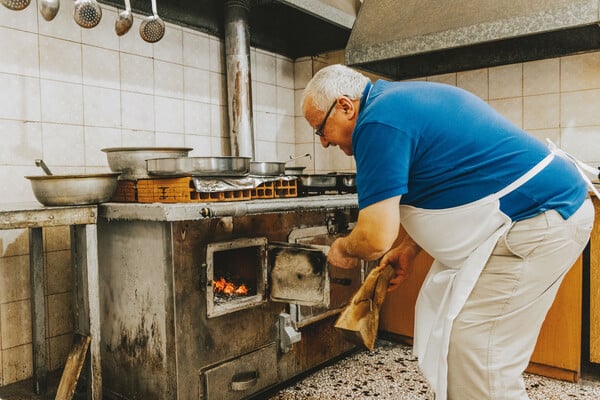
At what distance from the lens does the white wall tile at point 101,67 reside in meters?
2.75

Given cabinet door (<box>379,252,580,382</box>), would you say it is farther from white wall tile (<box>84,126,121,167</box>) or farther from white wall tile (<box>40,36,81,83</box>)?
white wall tile (<box>40,36,81,83</box>)

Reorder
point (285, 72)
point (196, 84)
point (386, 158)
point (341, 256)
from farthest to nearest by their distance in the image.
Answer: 1. point (285, 72)
2. point (196, 84)
3. point (341, 256)
4. point (386, 158)

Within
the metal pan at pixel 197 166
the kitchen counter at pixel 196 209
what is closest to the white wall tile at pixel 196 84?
the metal pan at pixel 197 166

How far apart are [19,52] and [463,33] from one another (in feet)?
7.57

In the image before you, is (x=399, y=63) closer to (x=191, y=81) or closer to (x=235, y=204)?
(x=191, y=81)

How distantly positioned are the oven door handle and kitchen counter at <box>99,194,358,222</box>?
729mm

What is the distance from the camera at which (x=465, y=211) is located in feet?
4.84

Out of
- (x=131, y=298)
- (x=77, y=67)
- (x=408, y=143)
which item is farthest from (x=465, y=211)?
(x=77, y=67)

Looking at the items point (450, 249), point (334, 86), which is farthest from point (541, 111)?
point (334, 86)

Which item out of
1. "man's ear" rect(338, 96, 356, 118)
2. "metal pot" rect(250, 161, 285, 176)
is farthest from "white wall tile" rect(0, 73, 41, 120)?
"man's ear" rect(338, 96, 356, 118)

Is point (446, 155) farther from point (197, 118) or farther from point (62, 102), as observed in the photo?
point (197, 118)

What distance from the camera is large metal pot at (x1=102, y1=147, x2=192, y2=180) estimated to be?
2338mm

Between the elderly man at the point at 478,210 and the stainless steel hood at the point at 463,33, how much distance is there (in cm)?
124

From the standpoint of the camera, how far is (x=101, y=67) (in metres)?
2.81
